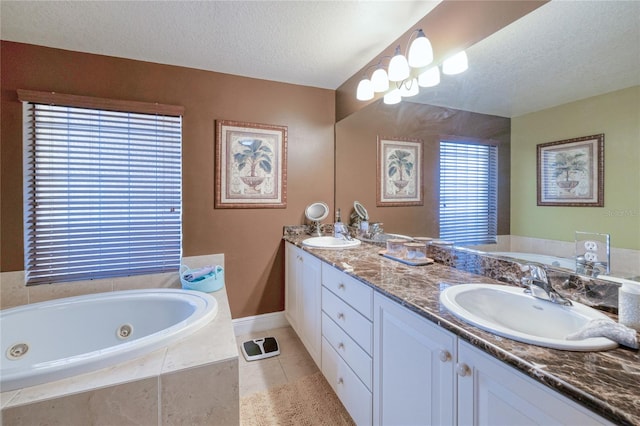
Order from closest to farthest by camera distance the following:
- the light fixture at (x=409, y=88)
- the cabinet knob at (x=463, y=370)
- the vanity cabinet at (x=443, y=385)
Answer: the vanity cabinet at (x=443, y=385)
the cabinet knob at (x=463, y=370)
the light fixture at (x=409, y=88)

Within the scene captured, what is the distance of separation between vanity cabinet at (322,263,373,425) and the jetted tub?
2.30 feet

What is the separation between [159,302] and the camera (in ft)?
6.33

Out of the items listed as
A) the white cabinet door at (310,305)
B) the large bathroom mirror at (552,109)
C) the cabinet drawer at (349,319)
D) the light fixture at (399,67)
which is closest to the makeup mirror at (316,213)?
the white cabinet door at (310,305)

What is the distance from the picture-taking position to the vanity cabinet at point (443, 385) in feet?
2.10

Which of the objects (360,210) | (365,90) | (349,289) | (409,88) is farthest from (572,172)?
(360,210)

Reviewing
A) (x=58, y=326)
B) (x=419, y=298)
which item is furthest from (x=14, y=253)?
(x=419, y=298)

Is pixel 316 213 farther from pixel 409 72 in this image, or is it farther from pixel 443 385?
pixel 443 385

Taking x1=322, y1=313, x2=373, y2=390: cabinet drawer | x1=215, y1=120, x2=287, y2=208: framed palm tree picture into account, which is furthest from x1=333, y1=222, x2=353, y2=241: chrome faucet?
x1=322, y1=313, x2=373, y2=390: cabinet drawer

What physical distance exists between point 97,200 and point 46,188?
309 mm

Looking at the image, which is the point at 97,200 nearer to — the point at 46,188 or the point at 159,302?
the point at 46,188

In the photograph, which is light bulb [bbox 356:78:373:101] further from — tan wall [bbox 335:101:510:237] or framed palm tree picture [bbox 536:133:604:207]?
framed palm tree picture [bbox 536:133:604:207]

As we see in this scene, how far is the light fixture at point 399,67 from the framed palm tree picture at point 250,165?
1211 mm

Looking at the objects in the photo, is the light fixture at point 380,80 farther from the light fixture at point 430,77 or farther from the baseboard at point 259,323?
the baseboard at point 259,323

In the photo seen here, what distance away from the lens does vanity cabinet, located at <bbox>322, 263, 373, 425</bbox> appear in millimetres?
1302
